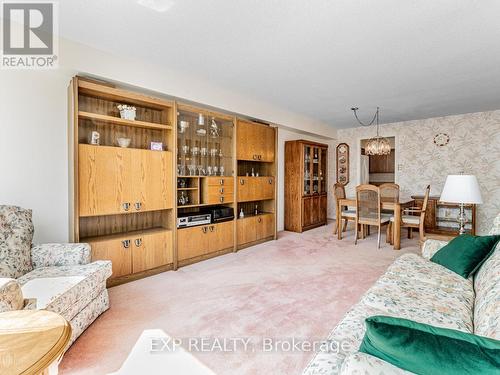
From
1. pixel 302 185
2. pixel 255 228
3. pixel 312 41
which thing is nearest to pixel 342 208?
pixel 302 185

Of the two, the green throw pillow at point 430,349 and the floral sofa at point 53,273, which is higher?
the green throw pillow at point 430,349

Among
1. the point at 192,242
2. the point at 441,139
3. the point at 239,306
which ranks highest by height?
the point at 441,139

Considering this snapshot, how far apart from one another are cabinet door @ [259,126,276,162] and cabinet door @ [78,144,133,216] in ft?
7.53

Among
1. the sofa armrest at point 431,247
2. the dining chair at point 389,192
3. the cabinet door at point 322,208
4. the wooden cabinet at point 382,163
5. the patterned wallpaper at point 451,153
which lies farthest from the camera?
the wooden cabinet at point 382,163

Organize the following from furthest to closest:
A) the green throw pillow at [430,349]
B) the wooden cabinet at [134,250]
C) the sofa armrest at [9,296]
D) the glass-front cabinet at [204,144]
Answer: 1. the glass-front cabinet at [204,144]
2. the wooden cabinet at [134,250]
3. the sofa armrest at [9,296]
4. the green throw pillow at [430,349]

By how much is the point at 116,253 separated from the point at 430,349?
111 inches

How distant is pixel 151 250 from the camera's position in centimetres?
304

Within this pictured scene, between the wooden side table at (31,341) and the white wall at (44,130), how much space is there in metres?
1.83

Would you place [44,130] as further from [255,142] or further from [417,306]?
[417,306]

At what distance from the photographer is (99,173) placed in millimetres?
2648

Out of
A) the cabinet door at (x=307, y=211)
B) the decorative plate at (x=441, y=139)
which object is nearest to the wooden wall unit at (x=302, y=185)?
the cabinet door at (x=307, y=211)

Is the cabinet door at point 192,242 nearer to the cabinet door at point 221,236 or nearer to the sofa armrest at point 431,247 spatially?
the cabinet door at point 221,236

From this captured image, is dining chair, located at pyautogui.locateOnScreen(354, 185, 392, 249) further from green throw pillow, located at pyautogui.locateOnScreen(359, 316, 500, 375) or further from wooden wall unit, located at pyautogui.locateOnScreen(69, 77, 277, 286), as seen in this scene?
green throw pillow, located at pyautogui.locateOnScreen(359, 316, 500, 375)

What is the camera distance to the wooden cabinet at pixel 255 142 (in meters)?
4.12
